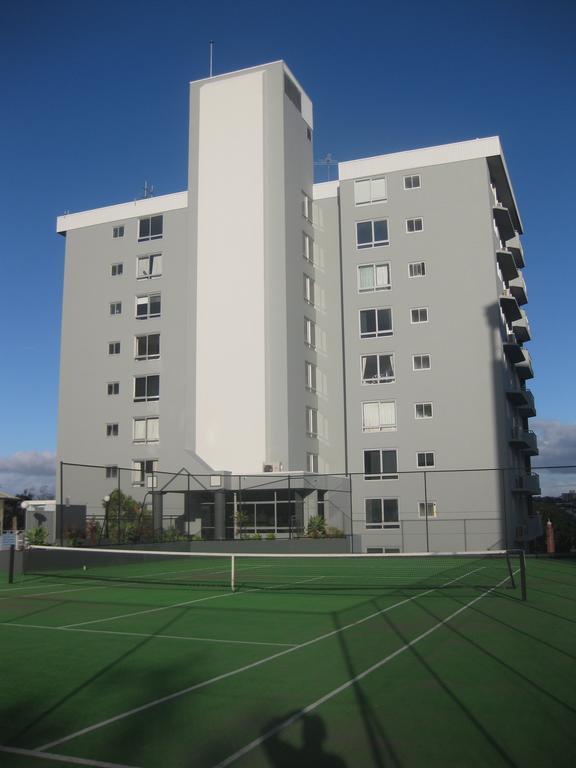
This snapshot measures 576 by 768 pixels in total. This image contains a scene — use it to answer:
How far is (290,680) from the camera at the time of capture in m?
8.52

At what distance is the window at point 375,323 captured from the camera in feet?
154

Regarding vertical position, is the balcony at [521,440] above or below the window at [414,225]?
below

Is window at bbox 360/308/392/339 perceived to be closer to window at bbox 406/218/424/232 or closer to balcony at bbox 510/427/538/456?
window at bbox 406/218/424/232

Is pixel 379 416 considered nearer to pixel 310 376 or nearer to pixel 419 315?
pixel 310 376

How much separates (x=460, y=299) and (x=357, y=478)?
12343mm

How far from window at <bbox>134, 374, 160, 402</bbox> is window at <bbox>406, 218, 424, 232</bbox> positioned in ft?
60.8

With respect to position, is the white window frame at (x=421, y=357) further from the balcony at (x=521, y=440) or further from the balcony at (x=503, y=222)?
the balcony at (x=503, y=222)

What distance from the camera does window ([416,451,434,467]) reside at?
44500 millimetres

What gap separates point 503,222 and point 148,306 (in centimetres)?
2479

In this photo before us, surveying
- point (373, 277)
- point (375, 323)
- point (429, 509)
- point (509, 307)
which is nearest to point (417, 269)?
point (373, 277)

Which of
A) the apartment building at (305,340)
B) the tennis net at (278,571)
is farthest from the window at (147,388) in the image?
the tennis net at (278,571)

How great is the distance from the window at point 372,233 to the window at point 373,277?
142 centimetres

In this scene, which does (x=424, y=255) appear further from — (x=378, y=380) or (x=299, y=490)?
(x=299, y=490)

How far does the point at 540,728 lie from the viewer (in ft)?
21.8
